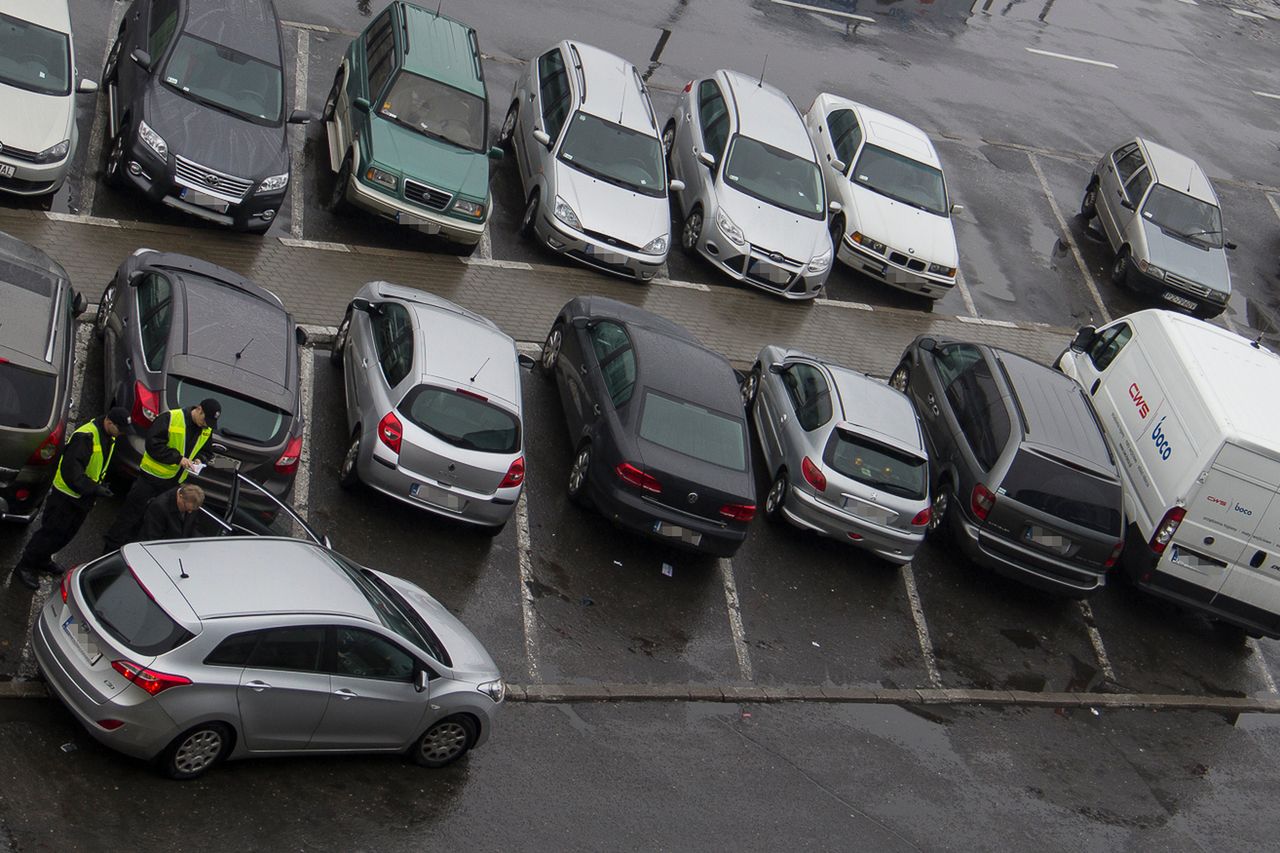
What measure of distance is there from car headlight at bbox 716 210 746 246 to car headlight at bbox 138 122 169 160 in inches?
265

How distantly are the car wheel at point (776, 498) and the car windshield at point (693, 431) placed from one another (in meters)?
0.90

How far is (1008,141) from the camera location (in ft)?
84.3

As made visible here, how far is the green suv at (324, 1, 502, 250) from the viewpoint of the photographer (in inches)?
683

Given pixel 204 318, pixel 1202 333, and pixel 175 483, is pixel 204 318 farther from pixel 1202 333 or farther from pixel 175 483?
pixel 1202 333

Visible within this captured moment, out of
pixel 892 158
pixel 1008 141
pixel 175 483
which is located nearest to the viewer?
pixel 175 483

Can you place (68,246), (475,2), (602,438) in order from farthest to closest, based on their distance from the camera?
(475,2)
(68,246)
(602,438)

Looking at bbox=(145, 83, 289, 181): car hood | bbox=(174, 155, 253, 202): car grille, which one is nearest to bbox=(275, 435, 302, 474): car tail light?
bbox=(174, 155, 253, 202): car grille

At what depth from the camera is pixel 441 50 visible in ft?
62.3

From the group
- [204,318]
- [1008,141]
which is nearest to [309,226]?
[204,318]

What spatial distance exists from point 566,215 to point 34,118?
592cm

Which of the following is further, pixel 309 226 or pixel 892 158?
pixel 892 158

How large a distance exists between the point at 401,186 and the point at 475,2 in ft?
24.9

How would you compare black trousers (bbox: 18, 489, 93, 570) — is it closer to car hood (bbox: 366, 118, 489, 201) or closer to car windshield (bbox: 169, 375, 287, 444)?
car windshield (bbox: 169, 375, 287, 444)

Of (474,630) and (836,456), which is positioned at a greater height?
(836,456)
